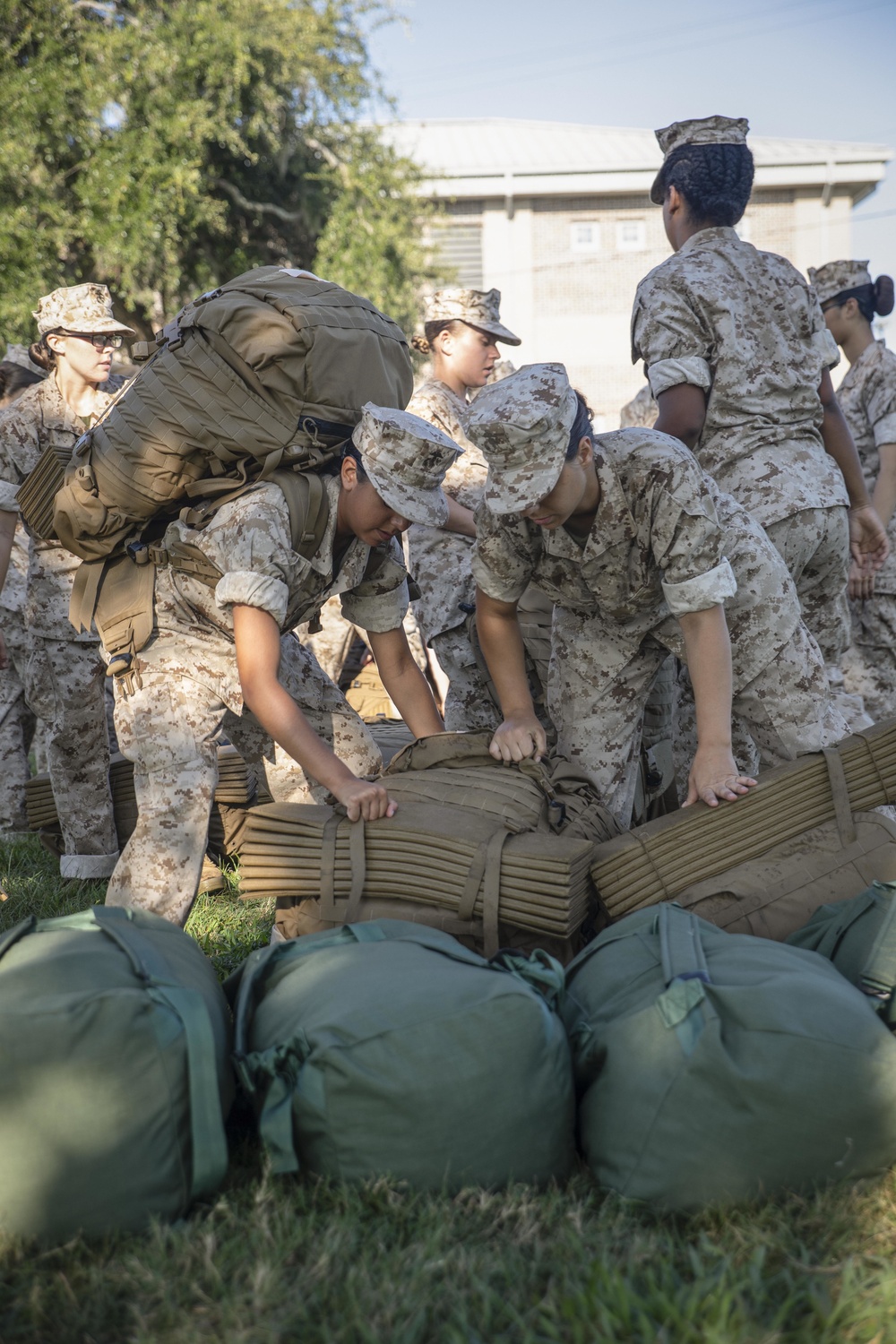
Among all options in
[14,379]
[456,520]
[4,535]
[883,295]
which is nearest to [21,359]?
[14,379]

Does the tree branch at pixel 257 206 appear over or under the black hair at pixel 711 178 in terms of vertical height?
over

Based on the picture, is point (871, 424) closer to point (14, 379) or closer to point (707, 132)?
point (707, 132)

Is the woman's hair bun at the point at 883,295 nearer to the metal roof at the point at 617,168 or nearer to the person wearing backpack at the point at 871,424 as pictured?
the person wearing backpack at the point at 871,424

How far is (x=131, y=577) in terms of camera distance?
3.64 m

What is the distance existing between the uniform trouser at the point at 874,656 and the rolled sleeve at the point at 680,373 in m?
2.71

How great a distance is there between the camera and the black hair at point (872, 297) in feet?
20.4

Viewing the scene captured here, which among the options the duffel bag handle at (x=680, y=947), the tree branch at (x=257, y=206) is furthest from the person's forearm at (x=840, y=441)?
the tree branch at (x=257, y=206)

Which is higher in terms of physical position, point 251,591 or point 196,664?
point 251,591

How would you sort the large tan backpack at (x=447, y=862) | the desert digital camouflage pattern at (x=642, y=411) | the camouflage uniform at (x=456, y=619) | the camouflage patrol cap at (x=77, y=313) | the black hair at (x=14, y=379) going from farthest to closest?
the desert digital camouflage pattern at (x=642, y=411)
the black hair at (x=14, y=379)
the camouflage patrol cap at (x=77, y=313)
the camouflage uniform at (x=456, y=619)
the large tan backpack at (x=447, y=862)

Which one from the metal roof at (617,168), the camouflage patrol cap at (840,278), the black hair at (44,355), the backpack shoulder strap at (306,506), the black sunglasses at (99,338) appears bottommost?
the backpack shoulder strap at (306,506)

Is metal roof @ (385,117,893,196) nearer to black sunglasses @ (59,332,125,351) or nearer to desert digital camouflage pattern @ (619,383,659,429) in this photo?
desert digital camouflage pattern @ (619,383,659,429)

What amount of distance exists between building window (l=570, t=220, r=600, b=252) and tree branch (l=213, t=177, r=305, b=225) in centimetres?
856

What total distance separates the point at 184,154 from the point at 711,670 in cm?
1541

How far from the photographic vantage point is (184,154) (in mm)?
16078
